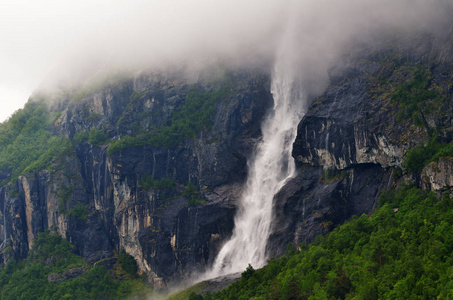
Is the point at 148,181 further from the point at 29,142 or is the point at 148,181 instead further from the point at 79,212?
the point at 29,142

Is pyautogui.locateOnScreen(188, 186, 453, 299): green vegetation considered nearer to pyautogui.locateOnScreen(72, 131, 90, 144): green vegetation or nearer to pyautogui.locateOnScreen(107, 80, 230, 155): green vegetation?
pyautogui.locateOnScreen(107, 80, 230, 155): green vegetation

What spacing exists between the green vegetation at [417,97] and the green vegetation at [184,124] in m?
50.7

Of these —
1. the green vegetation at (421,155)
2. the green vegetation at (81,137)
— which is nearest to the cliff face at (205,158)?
the green vegetation at (81,137)

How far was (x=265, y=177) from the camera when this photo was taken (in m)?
123

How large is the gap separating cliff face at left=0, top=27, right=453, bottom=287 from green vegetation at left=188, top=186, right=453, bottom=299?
647 cm

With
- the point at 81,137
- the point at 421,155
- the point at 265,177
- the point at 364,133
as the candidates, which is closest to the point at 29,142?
the point at 81,137

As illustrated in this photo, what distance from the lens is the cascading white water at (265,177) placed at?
113062mm

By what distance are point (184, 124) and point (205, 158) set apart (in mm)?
13097

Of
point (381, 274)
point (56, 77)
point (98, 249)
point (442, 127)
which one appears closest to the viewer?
point (381, 274)

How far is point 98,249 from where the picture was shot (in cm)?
13738

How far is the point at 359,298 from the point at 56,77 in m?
147

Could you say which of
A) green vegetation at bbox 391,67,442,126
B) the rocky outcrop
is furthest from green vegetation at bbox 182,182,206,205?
green vegetation at bbox 391,67,442,126

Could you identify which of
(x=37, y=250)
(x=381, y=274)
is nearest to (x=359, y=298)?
(x=381, y=274)

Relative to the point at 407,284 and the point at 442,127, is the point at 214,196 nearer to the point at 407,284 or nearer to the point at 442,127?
the point at 442,127
